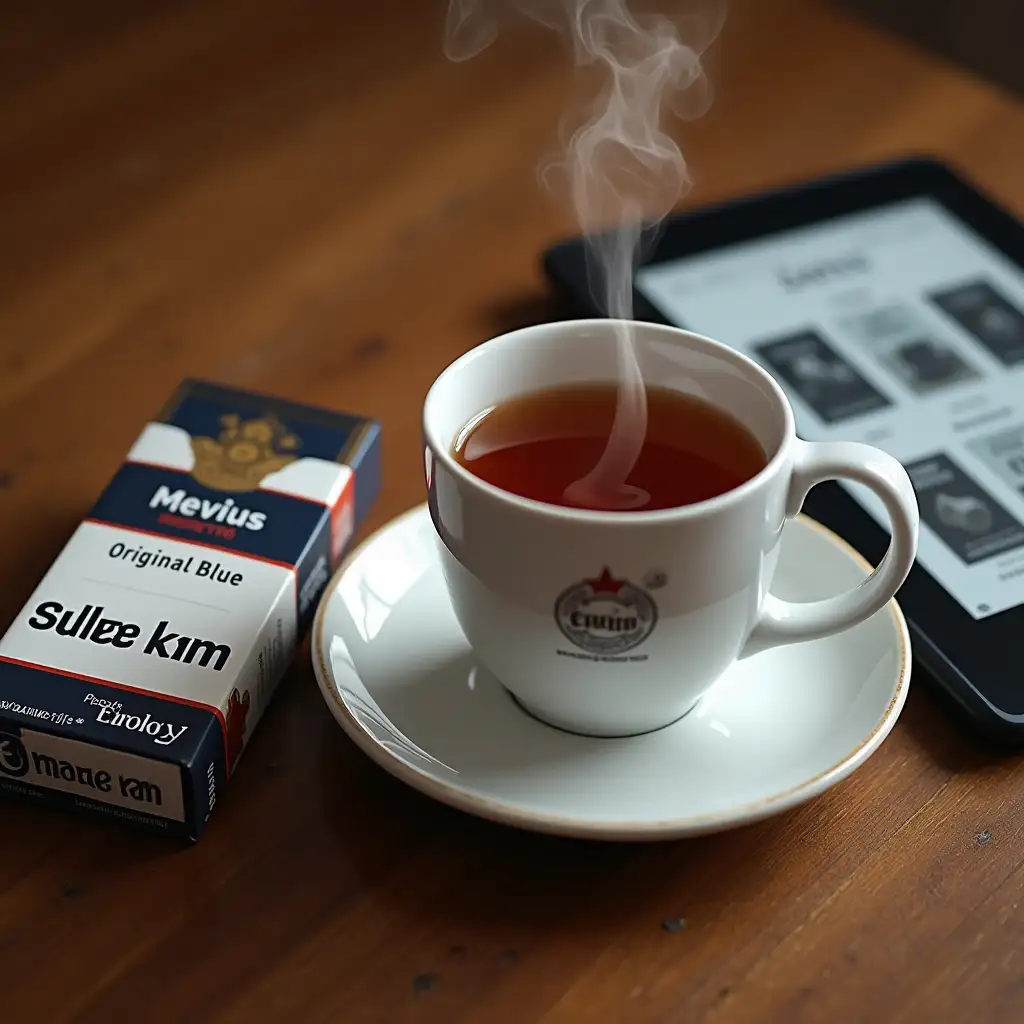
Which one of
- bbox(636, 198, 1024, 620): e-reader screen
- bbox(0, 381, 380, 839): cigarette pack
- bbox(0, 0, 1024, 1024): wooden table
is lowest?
bbox(0, 0, 1024, 1024): wooden table

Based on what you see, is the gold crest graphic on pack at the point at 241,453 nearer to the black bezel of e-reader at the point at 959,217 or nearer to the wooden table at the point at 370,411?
the wooden table at the point at 370,411

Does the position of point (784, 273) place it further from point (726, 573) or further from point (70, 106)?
point (70, 106)

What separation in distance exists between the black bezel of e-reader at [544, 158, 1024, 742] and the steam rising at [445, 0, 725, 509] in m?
0.03

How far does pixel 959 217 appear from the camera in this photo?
1.09 metres

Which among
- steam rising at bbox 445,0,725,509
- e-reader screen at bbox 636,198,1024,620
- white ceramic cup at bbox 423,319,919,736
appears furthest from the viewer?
e-reader screen at bbox 636,198,1024,620

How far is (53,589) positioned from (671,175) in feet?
2.13

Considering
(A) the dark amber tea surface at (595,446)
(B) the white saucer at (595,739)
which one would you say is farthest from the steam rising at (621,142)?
(B) the white saucer at (595,739)

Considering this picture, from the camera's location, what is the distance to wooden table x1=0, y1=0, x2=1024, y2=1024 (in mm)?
597

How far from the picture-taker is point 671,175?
1136mm

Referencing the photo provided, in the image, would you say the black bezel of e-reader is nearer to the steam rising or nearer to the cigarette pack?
the steam rising

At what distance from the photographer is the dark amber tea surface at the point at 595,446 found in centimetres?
67

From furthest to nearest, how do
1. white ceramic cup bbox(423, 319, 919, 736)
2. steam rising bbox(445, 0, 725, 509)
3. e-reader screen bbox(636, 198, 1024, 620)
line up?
e-reader screen bbox(636, 198, 1024, 620)
steam rising bbox(445, 0, 725, 509)
white ceramic cup bbox(423, 319, 919, 736)

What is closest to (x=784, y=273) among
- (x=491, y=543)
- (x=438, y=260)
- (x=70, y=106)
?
(x=438, y=260)

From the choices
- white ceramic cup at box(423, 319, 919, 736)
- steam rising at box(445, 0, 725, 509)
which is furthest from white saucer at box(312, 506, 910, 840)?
steam rising at box(445, 0, 725, 509)
